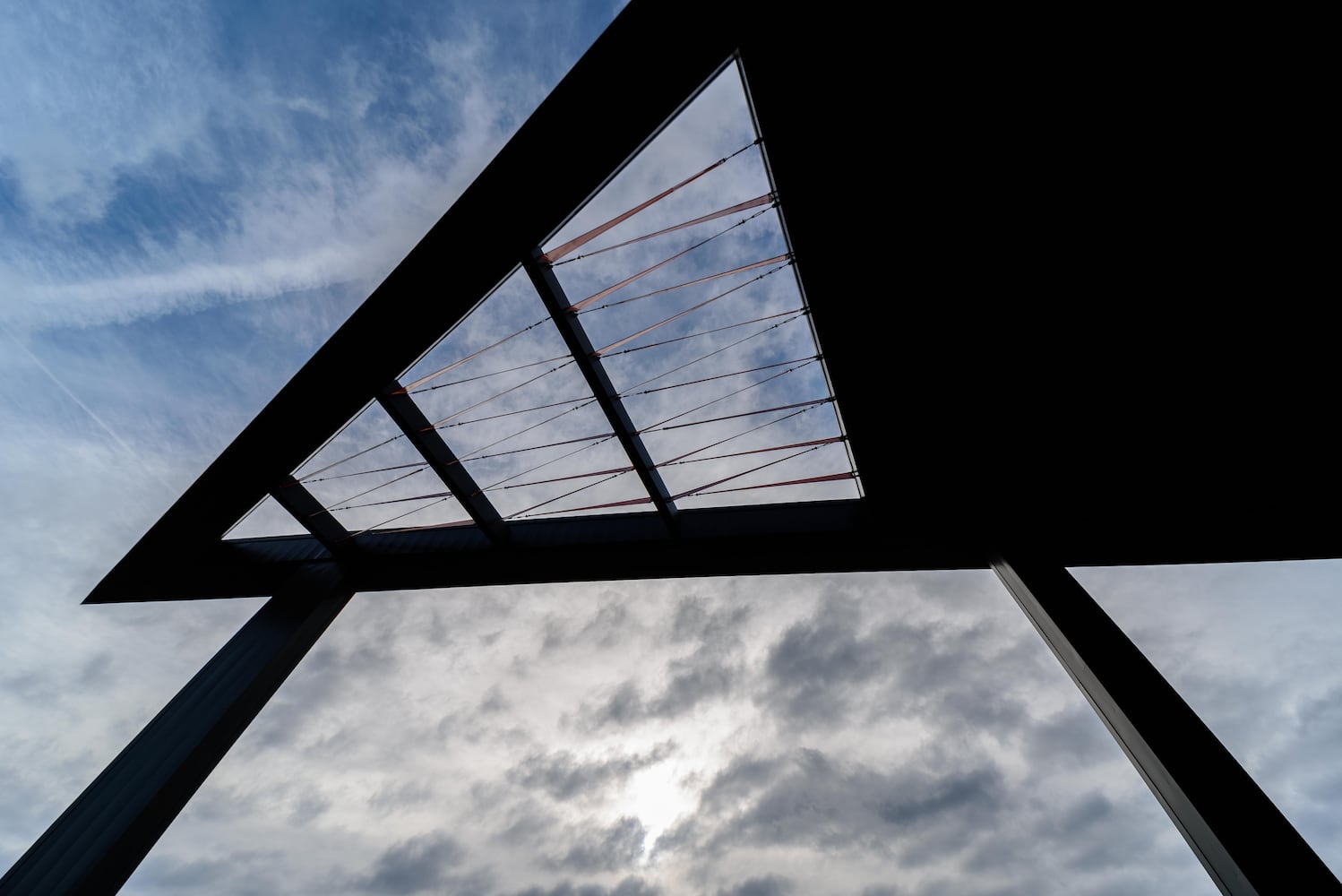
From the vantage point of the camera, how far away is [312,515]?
11.1m

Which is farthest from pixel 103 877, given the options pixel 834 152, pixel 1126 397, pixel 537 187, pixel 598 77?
pixel 1126 397

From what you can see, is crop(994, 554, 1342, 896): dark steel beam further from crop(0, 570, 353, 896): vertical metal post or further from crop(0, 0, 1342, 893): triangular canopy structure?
crop(0, 570, 353, 896): vertical metal post

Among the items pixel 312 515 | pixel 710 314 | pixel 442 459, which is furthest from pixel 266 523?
pixel 710 314

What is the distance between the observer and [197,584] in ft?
38.9

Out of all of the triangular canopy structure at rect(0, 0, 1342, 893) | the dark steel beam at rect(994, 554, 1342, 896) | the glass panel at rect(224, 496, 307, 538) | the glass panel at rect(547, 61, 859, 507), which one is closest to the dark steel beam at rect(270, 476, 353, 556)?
the triangular canopy structure at rect(0, 0, 1342, 893)

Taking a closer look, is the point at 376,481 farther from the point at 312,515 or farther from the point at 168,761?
the point at 168,761

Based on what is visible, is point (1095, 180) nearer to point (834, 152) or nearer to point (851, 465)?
point (834, 152)

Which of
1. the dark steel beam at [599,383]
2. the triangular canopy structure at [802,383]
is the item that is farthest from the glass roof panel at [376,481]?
the dark steel beam at [599,383]

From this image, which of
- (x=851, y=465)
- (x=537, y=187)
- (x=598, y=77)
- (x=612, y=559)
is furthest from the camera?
(x=612, y=559)

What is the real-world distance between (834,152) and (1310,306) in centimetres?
570

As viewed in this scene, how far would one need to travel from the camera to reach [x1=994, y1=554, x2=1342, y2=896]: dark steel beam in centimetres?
564

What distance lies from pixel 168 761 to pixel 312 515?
13.7 feet

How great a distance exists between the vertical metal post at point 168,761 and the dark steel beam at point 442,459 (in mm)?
3473

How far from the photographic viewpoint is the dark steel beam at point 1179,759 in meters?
5.64
